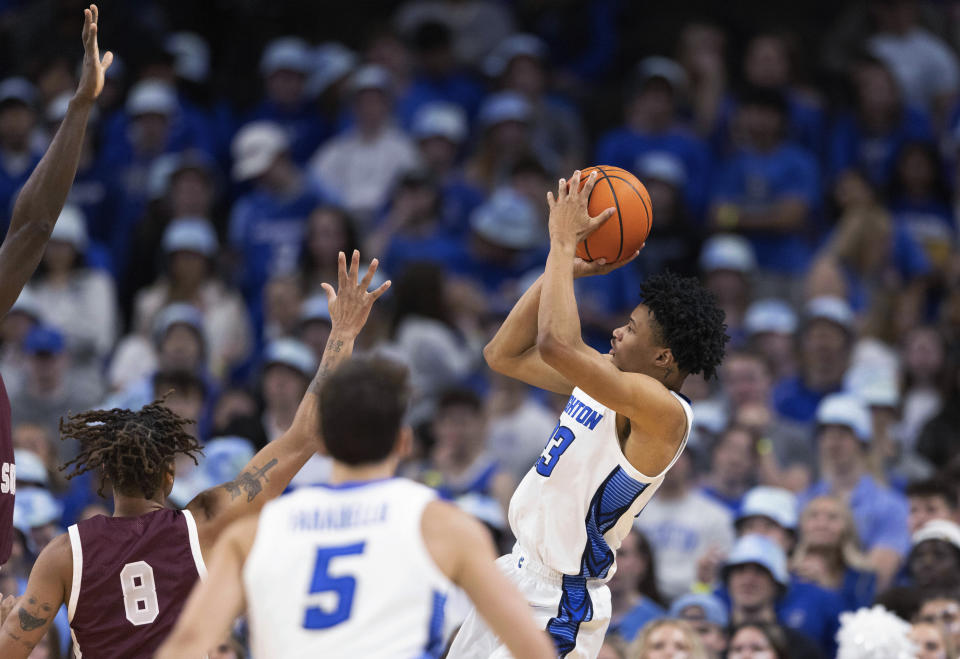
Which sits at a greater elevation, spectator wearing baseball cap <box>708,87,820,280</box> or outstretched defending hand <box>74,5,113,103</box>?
spectator wearing baseball cap <box>708,87,820,280</box>

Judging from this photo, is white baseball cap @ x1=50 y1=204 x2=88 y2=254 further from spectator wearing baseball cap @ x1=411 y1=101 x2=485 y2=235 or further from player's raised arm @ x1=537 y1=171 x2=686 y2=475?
player's raised arm @ x1=537 y1=171 x2=686 y2=475

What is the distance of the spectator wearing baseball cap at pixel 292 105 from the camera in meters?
14.8

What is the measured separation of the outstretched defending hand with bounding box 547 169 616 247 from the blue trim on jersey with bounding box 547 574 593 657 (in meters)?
1.40

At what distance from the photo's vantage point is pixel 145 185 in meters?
14.0

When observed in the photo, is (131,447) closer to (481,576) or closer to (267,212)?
(481,576)

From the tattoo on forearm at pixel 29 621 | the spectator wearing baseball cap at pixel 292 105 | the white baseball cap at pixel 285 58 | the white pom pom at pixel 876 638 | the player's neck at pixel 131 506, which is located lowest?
the tattoo on forearm at pixel 29 621

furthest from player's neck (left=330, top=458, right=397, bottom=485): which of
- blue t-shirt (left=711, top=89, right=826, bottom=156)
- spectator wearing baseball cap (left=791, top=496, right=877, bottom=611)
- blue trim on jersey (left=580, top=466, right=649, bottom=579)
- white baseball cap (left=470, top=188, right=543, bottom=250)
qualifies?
blue t-shirt (left=711, top=89, right=826, bottom=156)

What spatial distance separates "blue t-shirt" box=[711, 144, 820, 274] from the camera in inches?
522

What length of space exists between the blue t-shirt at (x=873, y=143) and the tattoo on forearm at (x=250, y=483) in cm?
937

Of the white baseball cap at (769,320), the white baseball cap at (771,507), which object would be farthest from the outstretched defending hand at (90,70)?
the white baseball cap at (769,320)

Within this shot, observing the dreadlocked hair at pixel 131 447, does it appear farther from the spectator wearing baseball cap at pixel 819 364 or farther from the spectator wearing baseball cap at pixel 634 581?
the spectator wearing baseball cap at pixel 819 364

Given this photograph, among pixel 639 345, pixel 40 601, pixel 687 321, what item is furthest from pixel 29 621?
pixel 687 321

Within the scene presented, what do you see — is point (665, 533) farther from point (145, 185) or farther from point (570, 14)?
point (570, 14)

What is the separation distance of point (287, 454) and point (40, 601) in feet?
3.38
